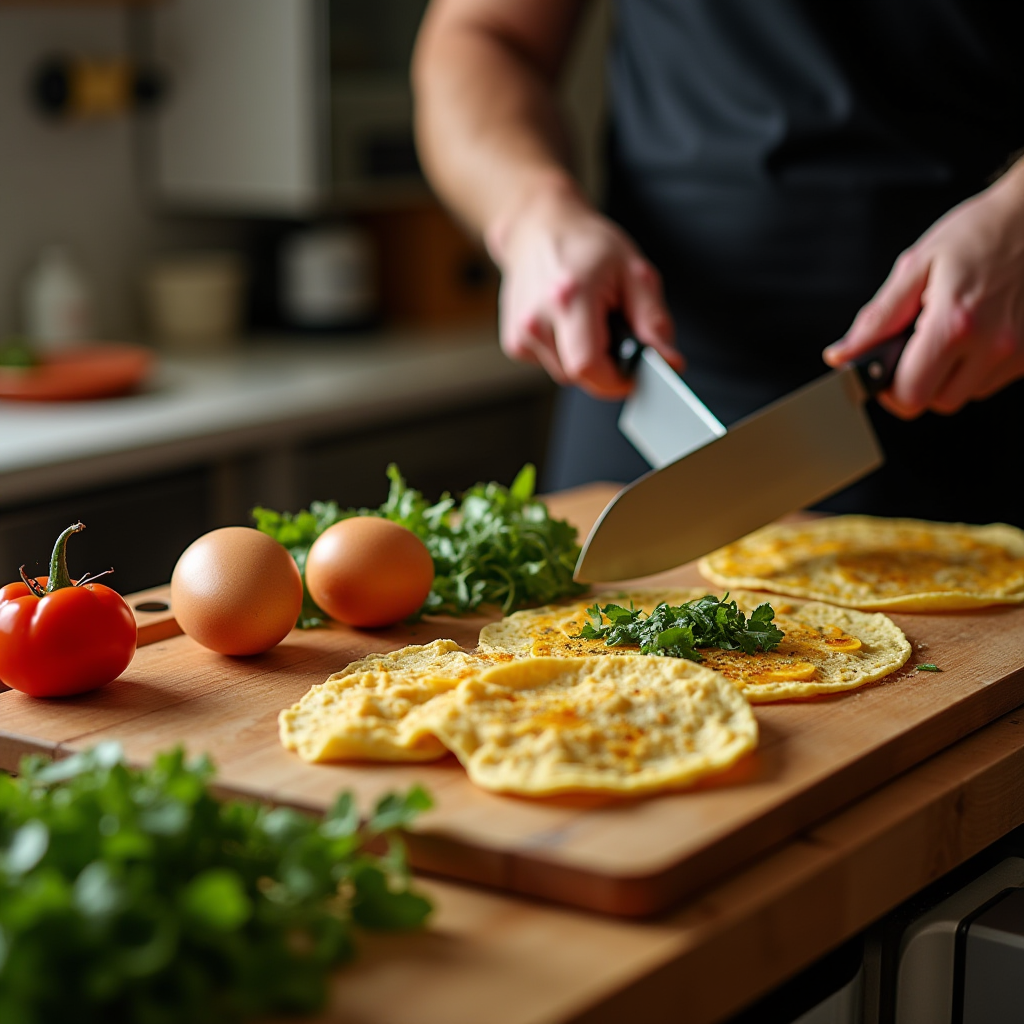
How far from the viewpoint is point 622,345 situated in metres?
1.57

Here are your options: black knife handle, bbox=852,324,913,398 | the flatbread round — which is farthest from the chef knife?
the flatbread round

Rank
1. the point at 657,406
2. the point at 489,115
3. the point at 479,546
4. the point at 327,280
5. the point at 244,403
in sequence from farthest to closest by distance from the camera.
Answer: the point at 327,280 → the point at 244,403 → the point at 489,115 → the point at 657,406 → the point at 479,546

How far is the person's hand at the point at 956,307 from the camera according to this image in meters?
1.42

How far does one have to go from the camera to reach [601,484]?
1.93 m

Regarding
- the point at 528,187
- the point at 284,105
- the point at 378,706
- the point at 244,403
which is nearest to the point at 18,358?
the point at 244,403

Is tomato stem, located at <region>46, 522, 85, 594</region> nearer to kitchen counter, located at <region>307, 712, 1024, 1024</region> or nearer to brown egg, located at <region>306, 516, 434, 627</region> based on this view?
brown egg, located at <region>306, 516, 434, 627</region>

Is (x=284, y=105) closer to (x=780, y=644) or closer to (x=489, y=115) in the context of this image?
(x=489, y=115)

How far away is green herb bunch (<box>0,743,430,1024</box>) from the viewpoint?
649mm

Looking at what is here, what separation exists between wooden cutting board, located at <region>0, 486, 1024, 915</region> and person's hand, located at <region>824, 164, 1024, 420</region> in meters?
0.26

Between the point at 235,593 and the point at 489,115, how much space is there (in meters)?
1.04

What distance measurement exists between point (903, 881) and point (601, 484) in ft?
3.37

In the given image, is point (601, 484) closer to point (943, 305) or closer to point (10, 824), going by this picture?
point (943, 305)

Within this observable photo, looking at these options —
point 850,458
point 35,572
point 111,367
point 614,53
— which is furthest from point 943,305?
point 111,367

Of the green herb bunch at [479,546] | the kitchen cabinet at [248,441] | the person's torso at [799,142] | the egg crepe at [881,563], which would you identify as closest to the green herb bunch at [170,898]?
the green herb bunch at [479,546]
